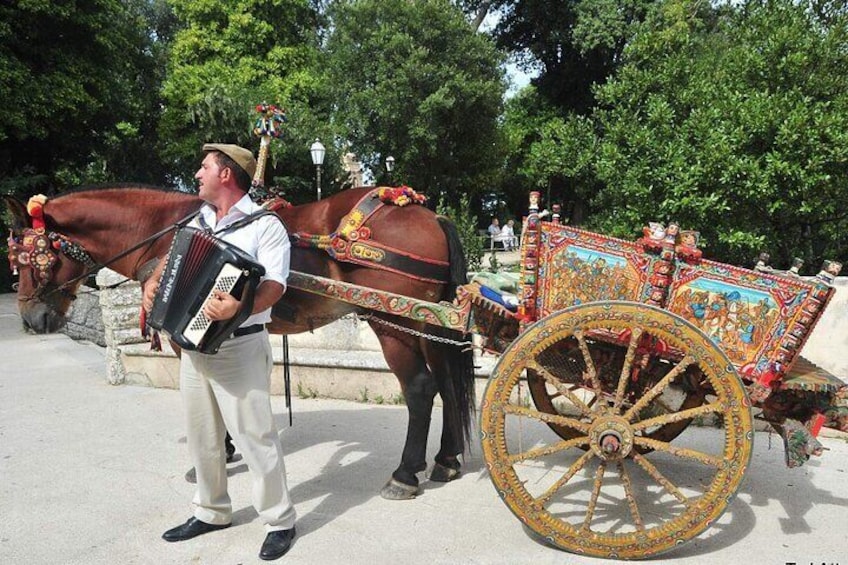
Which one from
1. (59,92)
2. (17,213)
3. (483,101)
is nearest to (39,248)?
(17,213)

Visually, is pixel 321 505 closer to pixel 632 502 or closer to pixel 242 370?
pixel 242 370

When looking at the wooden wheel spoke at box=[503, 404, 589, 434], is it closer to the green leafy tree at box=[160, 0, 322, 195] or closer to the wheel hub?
the wheel hub

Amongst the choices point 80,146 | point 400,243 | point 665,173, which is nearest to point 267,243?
point 400,243

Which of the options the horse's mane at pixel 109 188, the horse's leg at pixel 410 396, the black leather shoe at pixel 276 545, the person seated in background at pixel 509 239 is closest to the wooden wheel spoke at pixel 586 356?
the horse's leg at pixel 410 396

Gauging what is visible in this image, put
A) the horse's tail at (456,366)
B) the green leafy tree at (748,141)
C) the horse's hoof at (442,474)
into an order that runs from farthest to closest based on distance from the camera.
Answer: the green leafy tree at (748,141) → the horse's hoof at (442,474) → the horse's tail at (456,366)

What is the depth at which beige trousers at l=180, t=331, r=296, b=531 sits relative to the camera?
2877 millimetres

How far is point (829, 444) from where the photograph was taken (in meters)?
4.34

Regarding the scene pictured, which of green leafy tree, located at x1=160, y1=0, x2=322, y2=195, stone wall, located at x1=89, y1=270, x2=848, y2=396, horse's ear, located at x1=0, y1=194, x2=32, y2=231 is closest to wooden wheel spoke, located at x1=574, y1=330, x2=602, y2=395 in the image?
stone wall, located at x1=89, y1=270, x2=848, y2=396

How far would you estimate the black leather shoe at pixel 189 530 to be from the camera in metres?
3.16

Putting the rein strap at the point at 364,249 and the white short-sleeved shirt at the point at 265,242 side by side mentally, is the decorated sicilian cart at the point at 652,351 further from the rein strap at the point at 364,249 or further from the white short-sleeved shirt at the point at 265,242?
the white short-sleeved shirt at the point at 265,242

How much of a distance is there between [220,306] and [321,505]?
165 centimetres

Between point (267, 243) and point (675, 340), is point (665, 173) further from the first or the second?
point (267, 243)

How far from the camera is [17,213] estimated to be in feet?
11.8

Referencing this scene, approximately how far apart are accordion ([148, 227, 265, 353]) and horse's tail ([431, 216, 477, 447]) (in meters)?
1.47
